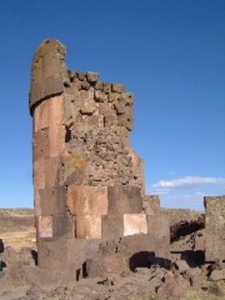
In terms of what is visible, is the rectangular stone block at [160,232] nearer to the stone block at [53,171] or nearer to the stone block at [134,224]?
the stone block at [134,224]

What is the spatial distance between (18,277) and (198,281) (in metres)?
4.10

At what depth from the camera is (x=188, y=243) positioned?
1407 cm

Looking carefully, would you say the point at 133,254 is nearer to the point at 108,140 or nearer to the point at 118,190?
the point at 118,190

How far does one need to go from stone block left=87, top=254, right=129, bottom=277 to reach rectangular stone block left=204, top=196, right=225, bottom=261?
6.31 feet

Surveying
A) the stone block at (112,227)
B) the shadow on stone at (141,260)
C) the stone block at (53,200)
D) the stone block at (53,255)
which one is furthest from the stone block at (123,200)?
the stone block at (53,255)

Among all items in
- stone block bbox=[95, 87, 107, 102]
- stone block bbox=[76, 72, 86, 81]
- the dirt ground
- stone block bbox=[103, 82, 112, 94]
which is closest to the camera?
the dirt ground

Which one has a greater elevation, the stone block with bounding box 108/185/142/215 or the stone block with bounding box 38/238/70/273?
the stone block with bounding box 108/185/142/215

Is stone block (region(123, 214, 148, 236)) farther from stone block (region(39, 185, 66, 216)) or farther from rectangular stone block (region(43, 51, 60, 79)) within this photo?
rectangular stone block (region(43, 51, 60, 79))

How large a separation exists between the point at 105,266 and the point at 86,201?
167cm

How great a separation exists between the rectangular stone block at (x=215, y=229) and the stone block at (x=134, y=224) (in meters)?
2.66

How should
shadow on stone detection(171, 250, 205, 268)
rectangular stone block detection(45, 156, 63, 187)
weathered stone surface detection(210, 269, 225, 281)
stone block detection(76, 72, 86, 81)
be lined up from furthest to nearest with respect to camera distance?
stone block detection(76, 72, 86, 81) < rectangular stone block detection(45, 156, 63, 187) < shadow on stone detection(171, 250, 205, 268) < weathered stone surface detection(210, 269, 225, 281)

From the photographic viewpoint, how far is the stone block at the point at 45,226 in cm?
1027

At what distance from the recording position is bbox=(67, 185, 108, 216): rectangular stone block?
984cm

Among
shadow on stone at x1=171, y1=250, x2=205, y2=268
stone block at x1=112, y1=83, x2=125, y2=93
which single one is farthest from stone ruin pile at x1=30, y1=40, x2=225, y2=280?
shadow on stone at x1=171, y1=250, x2=205, y2=268
